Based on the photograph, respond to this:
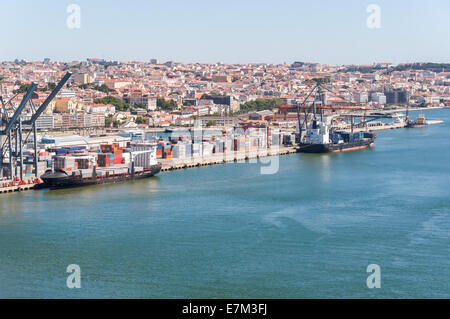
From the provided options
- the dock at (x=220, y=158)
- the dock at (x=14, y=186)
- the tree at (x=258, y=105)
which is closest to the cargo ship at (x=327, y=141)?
the dock at (x=220, y=158)

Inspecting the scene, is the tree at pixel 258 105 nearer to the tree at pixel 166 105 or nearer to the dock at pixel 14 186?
the tree at pixel 166 105

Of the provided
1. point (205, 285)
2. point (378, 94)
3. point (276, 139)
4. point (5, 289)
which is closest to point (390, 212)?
point (205, 285)

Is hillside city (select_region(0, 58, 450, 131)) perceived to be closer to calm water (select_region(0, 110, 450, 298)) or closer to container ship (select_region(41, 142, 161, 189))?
container ship (select_region(41, 142, 161, 189))

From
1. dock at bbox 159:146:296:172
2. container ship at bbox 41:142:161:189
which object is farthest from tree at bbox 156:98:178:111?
container ship at bbox 41:142:161:189

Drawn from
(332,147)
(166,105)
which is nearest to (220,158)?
(332,147)
